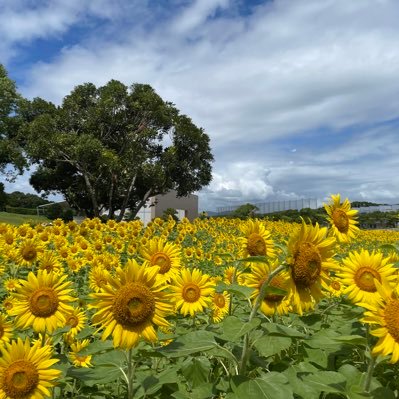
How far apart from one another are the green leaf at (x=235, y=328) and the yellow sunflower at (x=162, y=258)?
117 centimetres

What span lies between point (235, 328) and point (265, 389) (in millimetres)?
260

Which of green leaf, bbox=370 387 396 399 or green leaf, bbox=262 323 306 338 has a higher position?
green leaf, bbox=262 323 306 338

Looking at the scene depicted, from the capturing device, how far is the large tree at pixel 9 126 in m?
29.3

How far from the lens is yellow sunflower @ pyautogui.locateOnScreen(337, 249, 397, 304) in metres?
2.40

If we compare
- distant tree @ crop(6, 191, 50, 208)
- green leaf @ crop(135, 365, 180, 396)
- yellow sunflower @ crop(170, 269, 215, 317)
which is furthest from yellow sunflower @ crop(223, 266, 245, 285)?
distant tree @ crop(6, 191, 50, 208)

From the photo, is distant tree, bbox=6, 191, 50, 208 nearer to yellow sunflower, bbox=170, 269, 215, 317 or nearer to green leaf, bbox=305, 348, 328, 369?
yellow sunflower, bbox=170, 269, 215, 317

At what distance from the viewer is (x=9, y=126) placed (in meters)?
31.8

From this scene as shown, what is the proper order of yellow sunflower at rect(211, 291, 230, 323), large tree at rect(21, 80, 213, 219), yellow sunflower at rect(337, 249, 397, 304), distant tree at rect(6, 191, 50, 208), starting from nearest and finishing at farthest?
1. yellow sunflower at rect(337, 249, 397, 304)
2. yellow sunflower at rect(211, 291, 230, 323)
3. large tree at rect(21, 80, 213, 219)
4. distant tree at rect(6, 191, 50, 208)

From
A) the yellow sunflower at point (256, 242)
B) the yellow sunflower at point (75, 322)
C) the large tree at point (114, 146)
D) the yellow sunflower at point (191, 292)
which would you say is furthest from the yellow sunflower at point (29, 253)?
the large tree at point (114, 146)

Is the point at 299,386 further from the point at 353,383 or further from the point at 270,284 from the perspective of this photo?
the point at 270,284

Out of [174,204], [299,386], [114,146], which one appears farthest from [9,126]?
[299,386]

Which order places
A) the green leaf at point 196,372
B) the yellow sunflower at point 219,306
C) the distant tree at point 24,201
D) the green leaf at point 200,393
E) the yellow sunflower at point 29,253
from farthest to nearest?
the distant tree at point 24,201
the yellow sunflower at point 29,253
the yellow sunflower at point 219,306
the green leaf at point 196,372
the green leaf at point 200,393

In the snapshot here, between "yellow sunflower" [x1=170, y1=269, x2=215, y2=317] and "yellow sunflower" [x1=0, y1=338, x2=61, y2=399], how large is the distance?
50.6 inches

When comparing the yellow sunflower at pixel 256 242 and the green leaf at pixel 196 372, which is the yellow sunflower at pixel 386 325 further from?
the yellow sunflower at pixel 256 242
